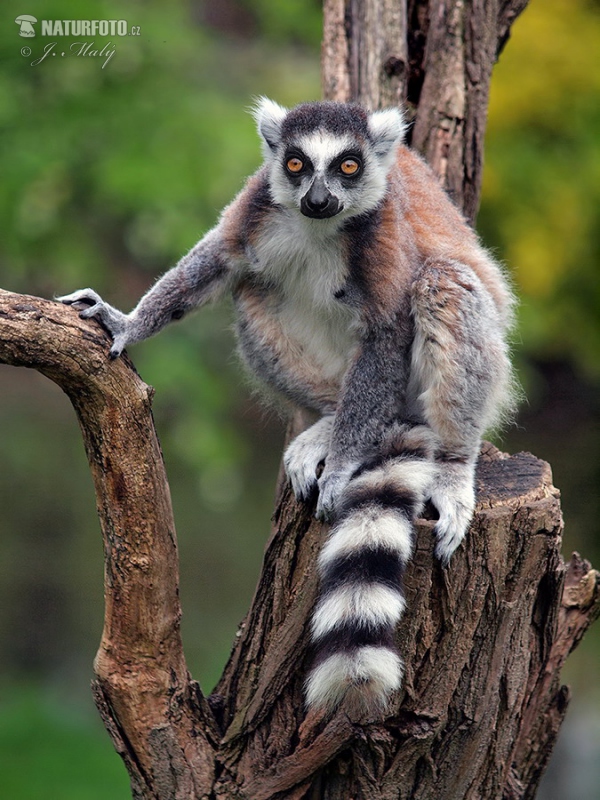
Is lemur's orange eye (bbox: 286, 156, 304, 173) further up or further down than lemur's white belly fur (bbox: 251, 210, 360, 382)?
further up

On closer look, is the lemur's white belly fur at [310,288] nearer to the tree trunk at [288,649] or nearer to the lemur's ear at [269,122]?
the lemur's ear at [269,122]

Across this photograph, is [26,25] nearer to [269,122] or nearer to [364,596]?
[269,122]

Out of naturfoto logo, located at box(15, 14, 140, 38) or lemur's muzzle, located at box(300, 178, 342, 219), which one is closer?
lemur's muzzle, located at box(300, 178, 342, 219)

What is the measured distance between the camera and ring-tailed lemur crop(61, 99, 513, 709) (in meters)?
3.16

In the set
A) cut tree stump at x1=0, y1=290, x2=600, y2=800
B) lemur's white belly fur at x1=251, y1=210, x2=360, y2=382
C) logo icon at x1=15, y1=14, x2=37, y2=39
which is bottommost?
cut tree stump at x1=0, y1=290, x2=600, y2=800

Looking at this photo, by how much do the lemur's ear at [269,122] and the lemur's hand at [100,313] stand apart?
93 cm

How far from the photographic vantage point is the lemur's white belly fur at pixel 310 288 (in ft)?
11.0

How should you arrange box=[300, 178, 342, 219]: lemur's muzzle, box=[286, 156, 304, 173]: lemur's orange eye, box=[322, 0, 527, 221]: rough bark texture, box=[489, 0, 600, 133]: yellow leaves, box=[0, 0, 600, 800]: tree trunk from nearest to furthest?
box=[0, 0, 600, 800]: tree trunk, box=[300, 178, 342, 219]: lemur's muzzle, box=[286, 156, 304, 173]: lemur's orange eye, box=[322, 0, 527, 221]: rough bark texture, box=[489, 0, 600, 133]: yellow leaves

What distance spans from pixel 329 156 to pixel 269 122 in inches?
13.6

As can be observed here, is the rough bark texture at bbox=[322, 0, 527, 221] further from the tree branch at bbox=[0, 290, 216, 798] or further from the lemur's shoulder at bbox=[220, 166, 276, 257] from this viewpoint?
the tree branch at bbox=[0, 290, 216, 798]

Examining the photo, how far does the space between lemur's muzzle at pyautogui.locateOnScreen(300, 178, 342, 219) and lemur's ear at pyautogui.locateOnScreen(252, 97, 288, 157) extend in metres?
0.34

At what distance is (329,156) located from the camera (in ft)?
10.5

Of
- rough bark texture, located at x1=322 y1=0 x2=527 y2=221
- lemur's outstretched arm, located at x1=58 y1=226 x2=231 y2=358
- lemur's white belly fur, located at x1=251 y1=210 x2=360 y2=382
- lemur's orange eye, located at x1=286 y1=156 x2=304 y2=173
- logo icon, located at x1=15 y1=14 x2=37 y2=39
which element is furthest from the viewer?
logo icon, located at x1=15 y1=14 x2=37 y2=39

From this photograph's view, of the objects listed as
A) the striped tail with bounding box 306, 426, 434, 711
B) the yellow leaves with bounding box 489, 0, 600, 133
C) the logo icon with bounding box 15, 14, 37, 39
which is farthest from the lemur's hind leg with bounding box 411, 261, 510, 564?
the yellow leaves with bounding box 489, 0, 600, 133
